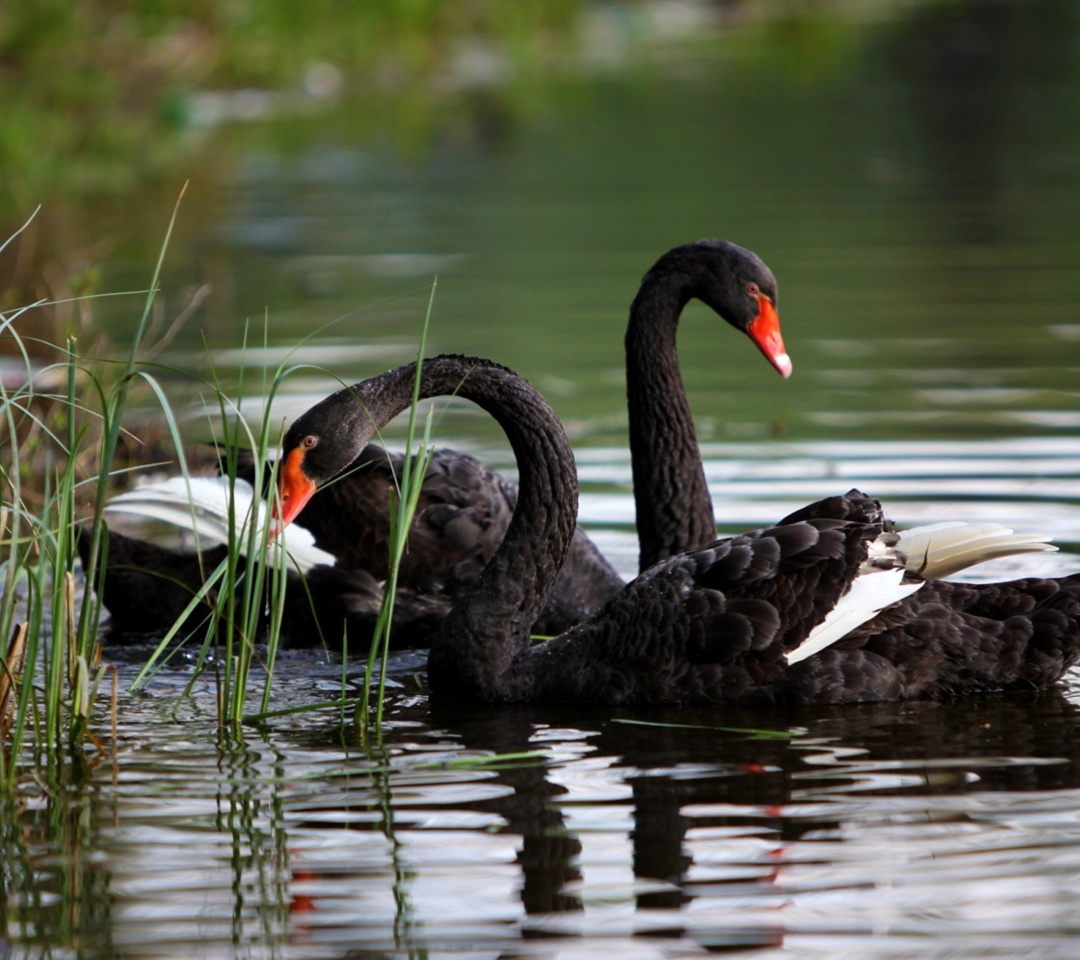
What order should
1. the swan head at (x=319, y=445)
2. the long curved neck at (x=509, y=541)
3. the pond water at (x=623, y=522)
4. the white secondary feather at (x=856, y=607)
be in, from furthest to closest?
the long curved neck at (x=509, y=541)
the swan head at (x=319, y=445)
the white secondary feather at (x=856, y=607)
the pond water at (x=623, y=522)

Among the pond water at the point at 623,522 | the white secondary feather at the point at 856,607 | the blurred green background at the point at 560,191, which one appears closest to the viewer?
the pond water at the point at 623,522

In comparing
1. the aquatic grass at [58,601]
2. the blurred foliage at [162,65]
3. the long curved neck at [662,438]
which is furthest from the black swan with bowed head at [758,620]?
the blurred foliage at [162,65]

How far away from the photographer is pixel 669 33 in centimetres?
3181

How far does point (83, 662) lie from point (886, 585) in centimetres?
187

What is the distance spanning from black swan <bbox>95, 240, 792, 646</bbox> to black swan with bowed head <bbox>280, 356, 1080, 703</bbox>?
→ 2.67ft

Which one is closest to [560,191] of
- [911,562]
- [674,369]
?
[674,369]

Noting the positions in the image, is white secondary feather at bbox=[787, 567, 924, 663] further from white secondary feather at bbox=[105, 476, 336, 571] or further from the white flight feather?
white secondary feather at bbox=[105, 476, 336, 571]

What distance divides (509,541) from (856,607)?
3.07ft

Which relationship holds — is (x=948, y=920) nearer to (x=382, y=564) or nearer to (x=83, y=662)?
(x=83, y=662)

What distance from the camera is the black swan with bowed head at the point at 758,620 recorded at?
4758 mm

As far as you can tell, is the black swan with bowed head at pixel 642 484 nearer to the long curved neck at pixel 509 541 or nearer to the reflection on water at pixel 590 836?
the long curved neck at pixel 509 541

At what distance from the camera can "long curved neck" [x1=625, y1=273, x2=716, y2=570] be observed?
5785 millimetres

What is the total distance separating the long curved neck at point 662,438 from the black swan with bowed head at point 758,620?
794 millimetres

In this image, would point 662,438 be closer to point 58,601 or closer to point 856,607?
point 856,607
